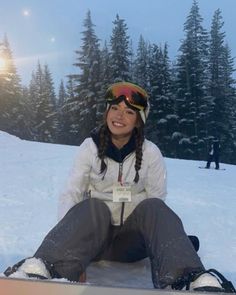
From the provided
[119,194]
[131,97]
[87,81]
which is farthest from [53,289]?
[87,81]

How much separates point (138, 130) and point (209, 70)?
3241 cm

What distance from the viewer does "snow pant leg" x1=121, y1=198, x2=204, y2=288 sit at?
204 cm

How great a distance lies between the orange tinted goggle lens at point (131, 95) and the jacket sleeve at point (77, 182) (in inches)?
12.7

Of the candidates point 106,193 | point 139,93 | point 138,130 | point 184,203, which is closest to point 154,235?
point 106,193

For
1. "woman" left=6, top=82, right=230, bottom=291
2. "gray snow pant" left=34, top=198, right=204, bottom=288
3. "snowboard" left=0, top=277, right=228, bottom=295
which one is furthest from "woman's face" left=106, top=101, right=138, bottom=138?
"snowboard" left=0, top=277, right=228, bottom=295

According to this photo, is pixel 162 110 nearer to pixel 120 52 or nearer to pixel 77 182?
pixel 120 52

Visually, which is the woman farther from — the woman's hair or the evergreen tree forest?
the evergreen tree forest

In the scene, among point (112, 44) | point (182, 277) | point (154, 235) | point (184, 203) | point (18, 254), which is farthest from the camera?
point (112, 44)

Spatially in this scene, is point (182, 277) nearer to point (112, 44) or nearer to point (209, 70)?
point (112, 44)

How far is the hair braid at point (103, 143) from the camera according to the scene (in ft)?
8.64

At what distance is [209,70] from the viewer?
34000 mm

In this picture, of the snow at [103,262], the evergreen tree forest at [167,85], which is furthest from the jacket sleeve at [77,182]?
the evergreen tree forest at [167,85]

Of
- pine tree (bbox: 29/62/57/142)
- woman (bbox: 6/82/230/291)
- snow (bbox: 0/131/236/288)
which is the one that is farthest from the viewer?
pine tree (bbox: 29/62/57/142)

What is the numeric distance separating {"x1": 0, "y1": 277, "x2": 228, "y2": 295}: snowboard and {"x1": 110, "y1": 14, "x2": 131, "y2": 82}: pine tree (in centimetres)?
2881
